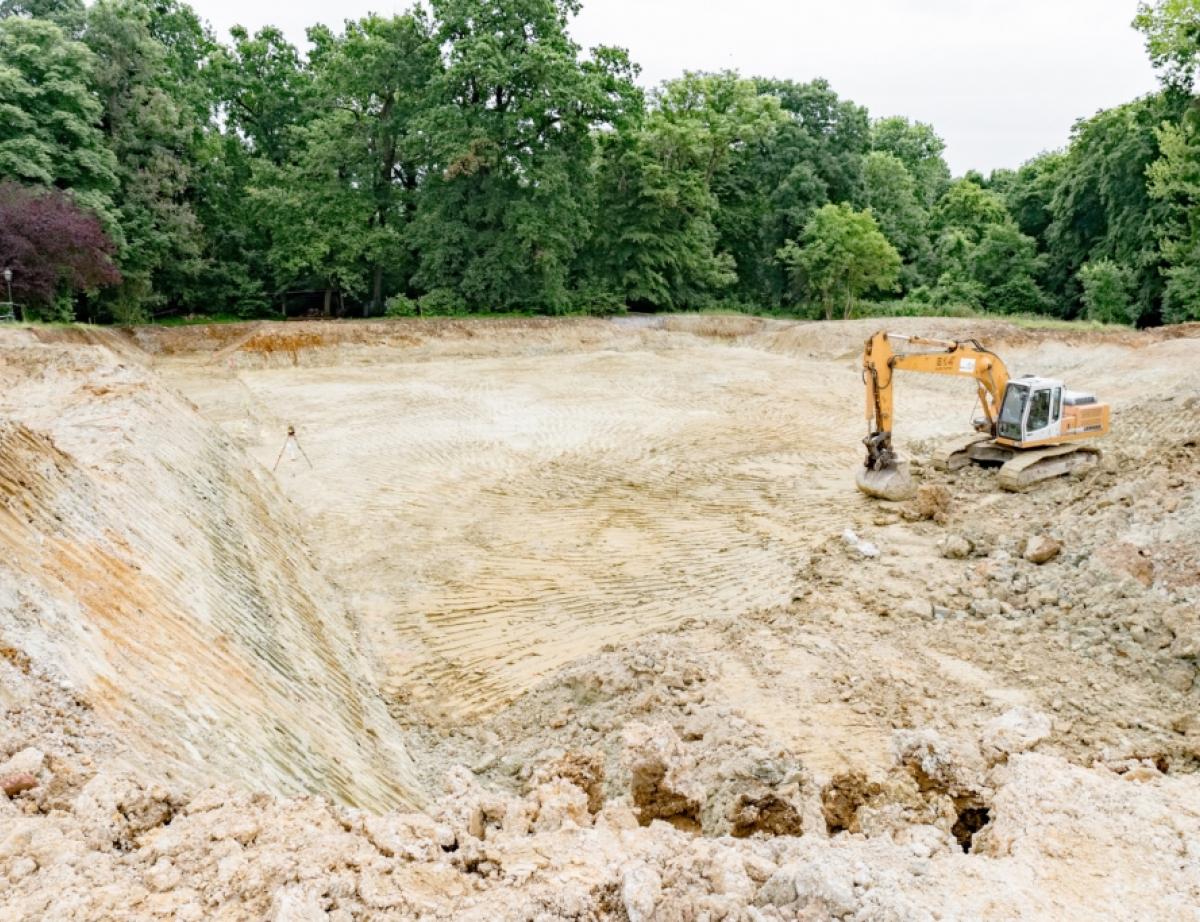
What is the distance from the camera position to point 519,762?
19.0 feet

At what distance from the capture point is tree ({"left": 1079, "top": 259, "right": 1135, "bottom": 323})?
97.5 ft

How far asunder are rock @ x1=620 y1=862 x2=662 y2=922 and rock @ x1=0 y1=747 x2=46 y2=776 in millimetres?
2495

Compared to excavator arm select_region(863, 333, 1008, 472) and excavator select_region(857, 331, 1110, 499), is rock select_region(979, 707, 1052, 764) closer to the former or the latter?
excavator select_region(857, 331, 1110, 499)

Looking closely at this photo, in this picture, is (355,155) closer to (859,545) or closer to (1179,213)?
(859,545)

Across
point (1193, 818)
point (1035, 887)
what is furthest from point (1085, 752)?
point (1035, 887)

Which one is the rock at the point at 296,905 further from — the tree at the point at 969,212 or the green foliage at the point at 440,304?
the tree at the point at 969,212

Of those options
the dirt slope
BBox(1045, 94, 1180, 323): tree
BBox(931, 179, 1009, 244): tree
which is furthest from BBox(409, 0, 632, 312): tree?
the dirt slope

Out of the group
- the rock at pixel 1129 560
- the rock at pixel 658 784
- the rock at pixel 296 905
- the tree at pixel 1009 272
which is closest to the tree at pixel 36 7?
the rock at pixel 658 784

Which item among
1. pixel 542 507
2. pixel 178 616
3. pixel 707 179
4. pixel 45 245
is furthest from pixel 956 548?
pixel 707 179

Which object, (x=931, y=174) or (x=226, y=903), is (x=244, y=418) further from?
(x=931, y=174)

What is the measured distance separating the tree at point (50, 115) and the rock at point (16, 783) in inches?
1007

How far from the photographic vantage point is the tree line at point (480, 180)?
25.7 metres

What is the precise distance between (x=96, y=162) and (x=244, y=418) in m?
13.6

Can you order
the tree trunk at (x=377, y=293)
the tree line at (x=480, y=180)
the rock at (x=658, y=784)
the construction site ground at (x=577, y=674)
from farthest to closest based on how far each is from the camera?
1. the tree trunk at (x=377, y=293)
2. the tree line at (x=480, y=180)
3. the rock at (x=658, y=784)
4. the construction site ground at (x=577, y=674)
